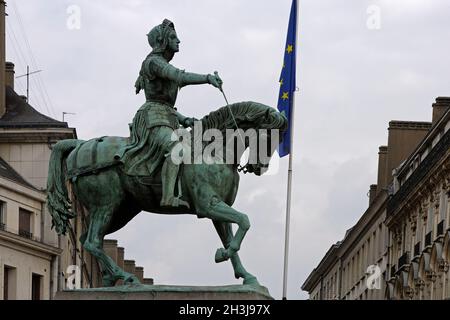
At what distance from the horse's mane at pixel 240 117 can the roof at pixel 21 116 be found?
72.9 metres

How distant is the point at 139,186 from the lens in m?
30.3

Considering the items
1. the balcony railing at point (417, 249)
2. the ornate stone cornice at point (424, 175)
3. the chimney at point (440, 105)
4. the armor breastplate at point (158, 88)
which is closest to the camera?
the armor breastplate at point (158, 88)

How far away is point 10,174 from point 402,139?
25777 mm

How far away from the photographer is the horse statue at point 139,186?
2973cm

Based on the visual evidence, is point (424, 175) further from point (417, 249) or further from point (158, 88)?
point (158, 88)

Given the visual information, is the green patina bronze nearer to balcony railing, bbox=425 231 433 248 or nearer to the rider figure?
the rider figure

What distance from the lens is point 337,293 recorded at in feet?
449

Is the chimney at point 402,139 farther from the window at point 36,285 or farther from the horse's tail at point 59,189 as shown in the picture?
the horse's tail at point 59,189

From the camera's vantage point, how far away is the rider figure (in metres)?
29.9

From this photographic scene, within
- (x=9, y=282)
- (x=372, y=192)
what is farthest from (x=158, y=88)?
(x=372, y=192)

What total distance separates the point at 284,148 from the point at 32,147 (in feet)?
206

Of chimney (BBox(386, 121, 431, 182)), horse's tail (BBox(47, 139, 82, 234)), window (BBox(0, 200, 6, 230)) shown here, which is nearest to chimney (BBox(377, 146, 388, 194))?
chimney (BBox(386, 121, 431, 182))

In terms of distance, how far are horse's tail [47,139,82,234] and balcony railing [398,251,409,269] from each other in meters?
74.4

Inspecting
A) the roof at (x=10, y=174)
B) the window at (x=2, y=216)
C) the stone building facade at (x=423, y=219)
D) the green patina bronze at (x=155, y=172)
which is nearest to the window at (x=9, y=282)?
the window at (x=2, y=216)
